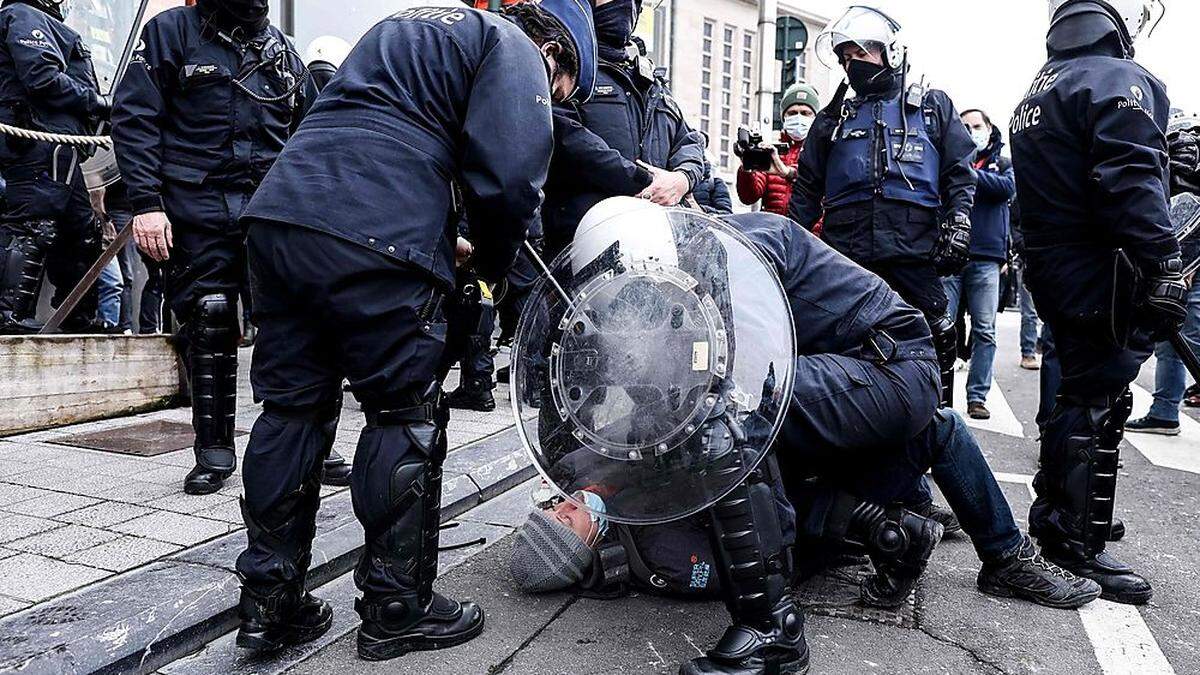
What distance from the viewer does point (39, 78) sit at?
457cm

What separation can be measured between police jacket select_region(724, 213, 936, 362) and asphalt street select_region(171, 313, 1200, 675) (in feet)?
2.44

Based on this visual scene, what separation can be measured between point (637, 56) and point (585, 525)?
1884mm

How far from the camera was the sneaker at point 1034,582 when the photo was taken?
8.90 feet

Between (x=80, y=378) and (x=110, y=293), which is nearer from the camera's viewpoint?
(x=80, y=378)

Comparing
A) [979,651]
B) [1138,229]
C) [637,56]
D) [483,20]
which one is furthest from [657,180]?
[979,651]

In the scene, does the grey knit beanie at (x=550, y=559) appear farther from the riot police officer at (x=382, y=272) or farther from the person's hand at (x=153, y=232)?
the person's hand at (x=153, y=232)

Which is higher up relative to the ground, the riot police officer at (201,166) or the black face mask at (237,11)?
the black face mask at (237,11)

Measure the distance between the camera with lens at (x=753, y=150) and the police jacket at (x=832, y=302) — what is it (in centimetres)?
282

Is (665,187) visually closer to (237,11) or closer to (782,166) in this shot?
(237,11)

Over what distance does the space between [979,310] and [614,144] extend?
3591 millimetres

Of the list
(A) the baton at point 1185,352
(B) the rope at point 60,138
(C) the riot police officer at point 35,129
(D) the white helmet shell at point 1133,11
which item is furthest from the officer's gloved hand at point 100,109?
(A) the baton at point 1185,352

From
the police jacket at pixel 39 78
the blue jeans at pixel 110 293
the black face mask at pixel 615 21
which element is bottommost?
the blue jeans at pixel 110 293

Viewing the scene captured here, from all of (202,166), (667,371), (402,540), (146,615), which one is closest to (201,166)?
(202,166)

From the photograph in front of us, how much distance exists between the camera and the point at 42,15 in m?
4.69
